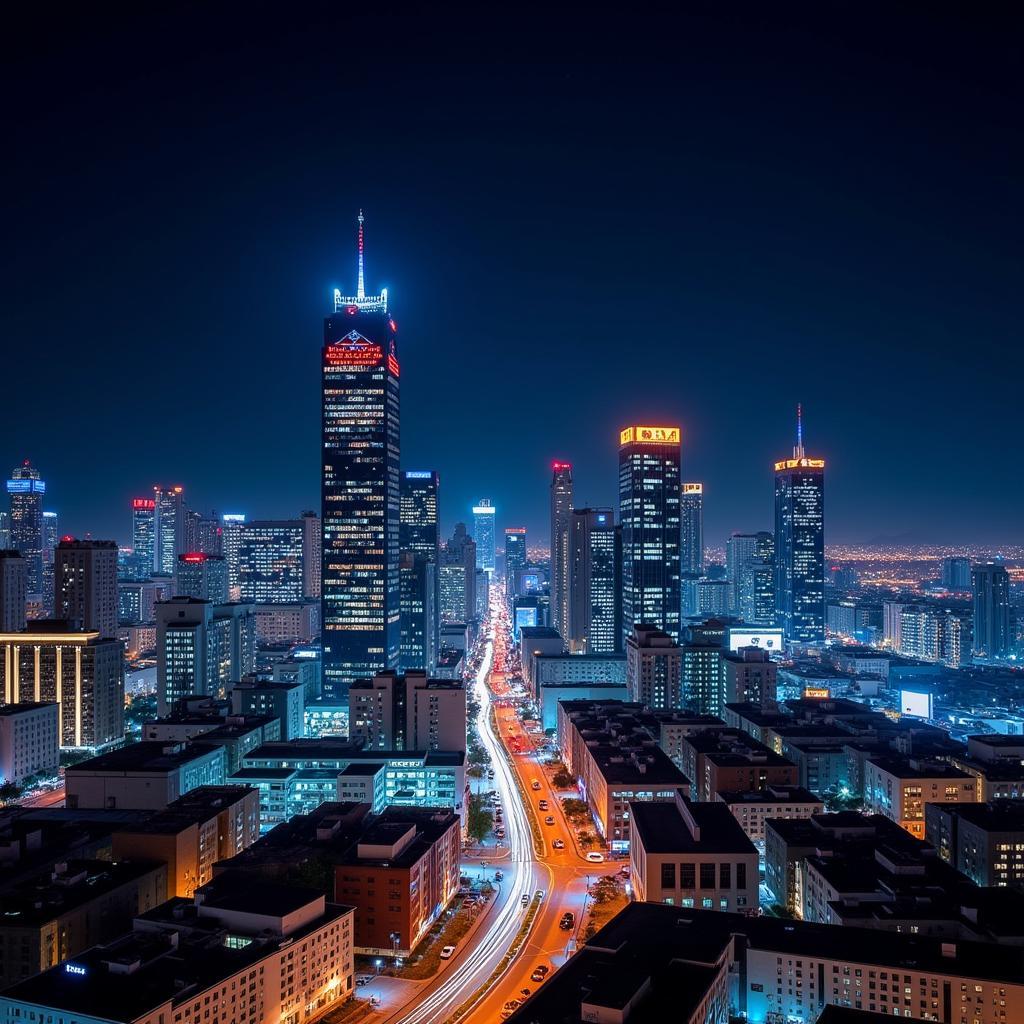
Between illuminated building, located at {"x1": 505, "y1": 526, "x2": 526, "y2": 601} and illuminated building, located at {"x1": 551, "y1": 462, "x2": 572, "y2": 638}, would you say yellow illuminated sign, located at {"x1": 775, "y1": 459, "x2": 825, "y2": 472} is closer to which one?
illuminated building, located at {"x1": 551, "y1": 462, "x2": 572, "y2": 638}

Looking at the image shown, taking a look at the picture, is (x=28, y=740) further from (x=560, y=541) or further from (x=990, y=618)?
(x=990, y=618)

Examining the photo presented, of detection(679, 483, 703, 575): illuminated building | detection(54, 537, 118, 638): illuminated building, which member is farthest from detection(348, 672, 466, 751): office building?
detection(679, 483, 703, 575): illuminated building

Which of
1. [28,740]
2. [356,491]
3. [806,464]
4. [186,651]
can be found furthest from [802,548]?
[28,740]

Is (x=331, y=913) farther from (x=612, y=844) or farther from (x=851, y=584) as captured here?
(x=851, y=584)

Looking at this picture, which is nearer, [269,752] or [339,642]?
[269,752]

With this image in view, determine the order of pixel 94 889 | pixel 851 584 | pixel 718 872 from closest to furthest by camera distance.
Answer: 1. pixel 94 889
2. pixel 718 872
3. pixel 851 584

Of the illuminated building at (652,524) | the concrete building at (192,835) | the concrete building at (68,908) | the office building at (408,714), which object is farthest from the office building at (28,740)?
the illuminated building at (652,524)

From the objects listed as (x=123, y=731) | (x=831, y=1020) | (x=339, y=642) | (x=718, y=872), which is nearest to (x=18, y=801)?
(x=123, y=731)

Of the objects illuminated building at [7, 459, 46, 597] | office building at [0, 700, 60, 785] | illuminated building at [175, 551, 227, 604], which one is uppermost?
illuminated building at [7, 459, 46, 597]
